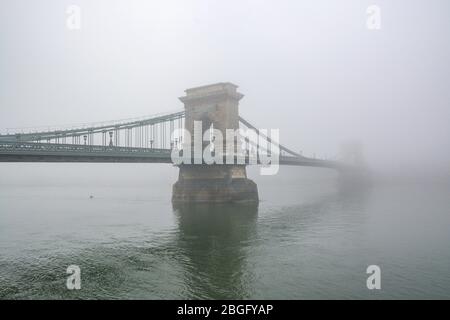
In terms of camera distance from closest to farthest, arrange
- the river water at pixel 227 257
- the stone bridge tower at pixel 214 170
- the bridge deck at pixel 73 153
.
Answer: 1. the river water at pixel 227 257
2. the bridge deck at pixel 73 153
3. the stone bridge tower at pixel 214 170

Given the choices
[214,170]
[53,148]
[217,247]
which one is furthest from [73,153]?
[214,170]

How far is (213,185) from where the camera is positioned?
47.4 m

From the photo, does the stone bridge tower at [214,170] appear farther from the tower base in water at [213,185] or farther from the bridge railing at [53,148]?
the bridge railing at [53,148]

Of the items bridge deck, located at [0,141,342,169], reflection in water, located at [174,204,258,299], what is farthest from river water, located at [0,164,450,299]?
bridge deck, located at [0,141,342,169]

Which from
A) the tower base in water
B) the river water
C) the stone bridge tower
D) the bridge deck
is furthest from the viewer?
the stone bridge tower

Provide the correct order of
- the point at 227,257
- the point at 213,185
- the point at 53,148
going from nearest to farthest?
the point at 227,257
the point at 53,148
the point at 213,185

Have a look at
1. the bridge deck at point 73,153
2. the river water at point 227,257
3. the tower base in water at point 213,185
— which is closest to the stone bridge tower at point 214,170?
the tower base in water at point 213,185

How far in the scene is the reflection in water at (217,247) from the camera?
51.4 feet

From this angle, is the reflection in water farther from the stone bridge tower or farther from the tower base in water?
the stone bridge tower

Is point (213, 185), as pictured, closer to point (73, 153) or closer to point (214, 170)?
point (214, 170)

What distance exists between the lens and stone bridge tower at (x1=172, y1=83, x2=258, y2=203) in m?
47.1

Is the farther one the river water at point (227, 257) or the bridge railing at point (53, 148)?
the bridge railing at point (53, 148)

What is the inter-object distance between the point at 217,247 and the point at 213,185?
24456 mm

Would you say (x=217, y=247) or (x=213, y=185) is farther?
(x=213, y=185)
